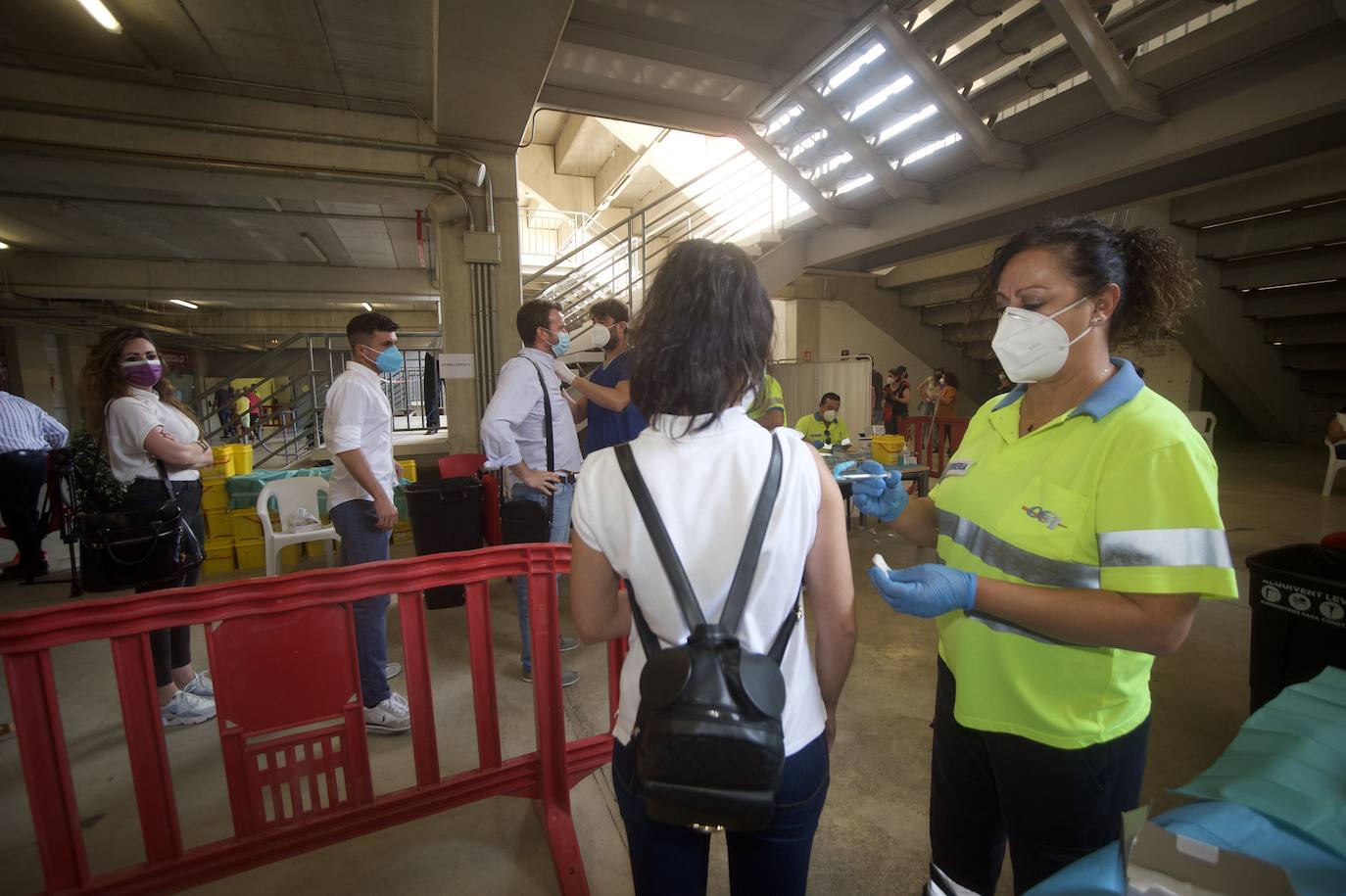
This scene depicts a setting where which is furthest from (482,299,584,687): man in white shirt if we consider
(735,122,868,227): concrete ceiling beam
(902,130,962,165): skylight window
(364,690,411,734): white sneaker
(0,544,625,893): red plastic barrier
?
(902,130,962,165): skylight window

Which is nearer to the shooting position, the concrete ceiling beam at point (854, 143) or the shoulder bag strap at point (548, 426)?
the shoulder bag strap at point (548, 426)

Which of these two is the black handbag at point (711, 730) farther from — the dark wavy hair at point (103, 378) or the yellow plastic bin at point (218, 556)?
the yellow plastic bin at point (218, 556)

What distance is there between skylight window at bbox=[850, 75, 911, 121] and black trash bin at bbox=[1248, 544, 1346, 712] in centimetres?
390

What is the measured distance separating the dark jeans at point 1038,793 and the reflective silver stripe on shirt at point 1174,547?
0.41 meters

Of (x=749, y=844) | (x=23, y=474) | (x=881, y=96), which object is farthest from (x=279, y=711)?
(x=881, y=96)

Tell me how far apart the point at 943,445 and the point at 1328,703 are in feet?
23.2

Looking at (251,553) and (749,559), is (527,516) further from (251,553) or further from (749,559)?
(251,553)

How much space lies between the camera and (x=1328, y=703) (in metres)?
1.38

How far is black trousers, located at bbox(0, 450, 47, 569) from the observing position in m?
4.73

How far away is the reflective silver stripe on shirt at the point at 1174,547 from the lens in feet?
3.20

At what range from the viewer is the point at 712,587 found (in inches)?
36.9

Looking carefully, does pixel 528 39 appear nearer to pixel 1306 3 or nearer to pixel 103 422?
pixel 103 422

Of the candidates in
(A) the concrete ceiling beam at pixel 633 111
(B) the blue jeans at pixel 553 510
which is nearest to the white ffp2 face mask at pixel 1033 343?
(B) the blue jeans at pixel 553 510

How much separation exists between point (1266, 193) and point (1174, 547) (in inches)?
335
